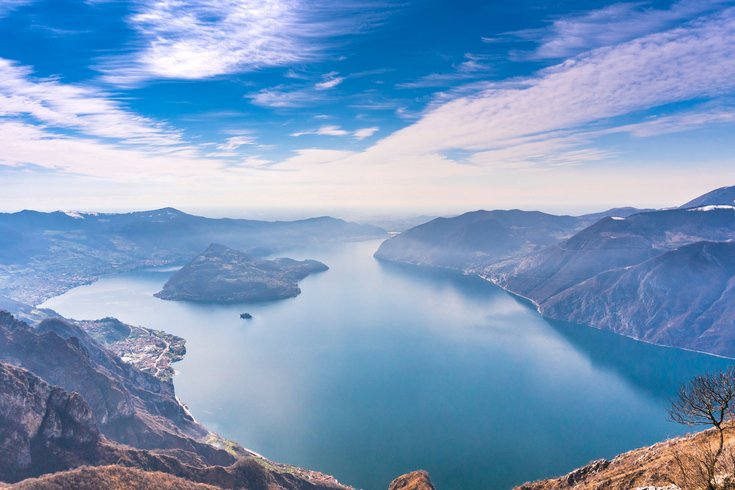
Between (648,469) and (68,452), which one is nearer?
(648,469)

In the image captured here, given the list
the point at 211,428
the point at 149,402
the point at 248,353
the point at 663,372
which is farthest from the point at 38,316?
the point at 663,372

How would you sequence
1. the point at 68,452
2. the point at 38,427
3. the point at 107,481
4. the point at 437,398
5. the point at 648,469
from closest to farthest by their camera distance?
the point at 648,469 < the point at 107,481 < the point at 38,427 < the point at 68,452 < the point at 437,398

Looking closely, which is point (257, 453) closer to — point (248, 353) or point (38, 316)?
point (248, 353)

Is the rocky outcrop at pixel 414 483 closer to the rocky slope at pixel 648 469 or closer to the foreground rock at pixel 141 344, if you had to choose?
the rocky slope at pixel 648 469

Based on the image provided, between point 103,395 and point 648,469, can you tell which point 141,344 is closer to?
point 103,395

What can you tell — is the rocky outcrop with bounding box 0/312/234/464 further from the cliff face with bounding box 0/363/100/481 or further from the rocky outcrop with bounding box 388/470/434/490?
the rocky outcrop with bounding box 388/470/434/490

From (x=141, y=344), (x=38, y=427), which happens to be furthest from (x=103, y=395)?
(x=141, y=344)

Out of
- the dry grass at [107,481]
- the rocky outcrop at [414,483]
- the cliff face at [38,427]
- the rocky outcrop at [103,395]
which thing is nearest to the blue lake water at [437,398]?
the rocky outcrop at [103,395]

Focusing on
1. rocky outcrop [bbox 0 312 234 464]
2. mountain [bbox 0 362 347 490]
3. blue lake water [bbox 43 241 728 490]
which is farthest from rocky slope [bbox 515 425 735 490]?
rocky outcrop [bbox 0 312 234 464]

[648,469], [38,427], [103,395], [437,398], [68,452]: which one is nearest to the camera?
[648,469]
